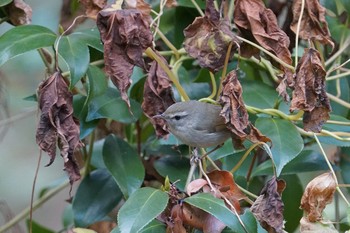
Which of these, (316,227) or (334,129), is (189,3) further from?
(316,227)

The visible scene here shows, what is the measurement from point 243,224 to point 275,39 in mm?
523

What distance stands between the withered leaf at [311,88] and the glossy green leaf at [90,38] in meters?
0.53

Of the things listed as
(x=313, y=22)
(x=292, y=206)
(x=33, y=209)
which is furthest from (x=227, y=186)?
(x=33, y=209)

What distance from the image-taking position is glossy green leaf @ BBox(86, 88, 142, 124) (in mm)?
2104

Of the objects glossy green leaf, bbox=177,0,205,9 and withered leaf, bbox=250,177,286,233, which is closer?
withered leaf, bbox=250,177,286,233

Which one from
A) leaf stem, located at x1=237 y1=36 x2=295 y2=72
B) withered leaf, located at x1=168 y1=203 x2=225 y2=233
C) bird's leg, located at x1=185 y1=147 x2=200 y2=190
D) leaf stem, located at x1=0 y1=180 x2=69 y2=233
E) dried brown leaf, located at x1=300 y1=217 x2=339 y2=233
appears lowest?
leaf stem, located at x1=0 y1=180 x2=69 y2=233

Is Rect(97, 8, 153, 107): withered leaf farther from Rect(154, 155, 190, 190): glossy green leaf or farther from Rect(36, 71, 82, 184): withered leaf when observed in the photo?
Rect(154, 155, 190, 190): glossy green leaf

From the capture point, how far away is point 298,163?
86.1 inches

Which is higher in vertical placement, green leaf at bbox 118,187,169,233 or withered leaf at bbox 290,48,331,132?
withered leaf at bbox 290,48,331,132

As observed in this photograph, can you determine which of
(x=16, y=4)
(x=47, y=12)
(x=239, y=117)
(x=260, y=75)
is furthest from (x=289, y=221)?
(x=47, y=12)

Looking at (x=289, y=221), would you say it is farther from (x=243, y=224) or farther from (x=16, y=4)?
(x=16, y=4)

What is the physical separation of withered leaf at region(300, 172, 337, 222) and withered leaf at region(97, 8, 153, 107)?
503 millimetres

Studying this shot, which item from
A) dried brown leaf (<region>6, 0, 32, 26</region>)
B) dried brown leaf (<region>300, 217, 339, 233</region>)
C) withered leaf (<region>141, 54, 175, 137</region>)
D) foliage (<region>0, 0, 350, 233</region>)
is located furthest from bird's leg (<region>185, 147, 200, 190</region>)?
dried brown leaf (<region>6, 0, 32, 26</region>)

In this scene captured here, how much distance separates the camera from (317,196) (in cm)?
181
